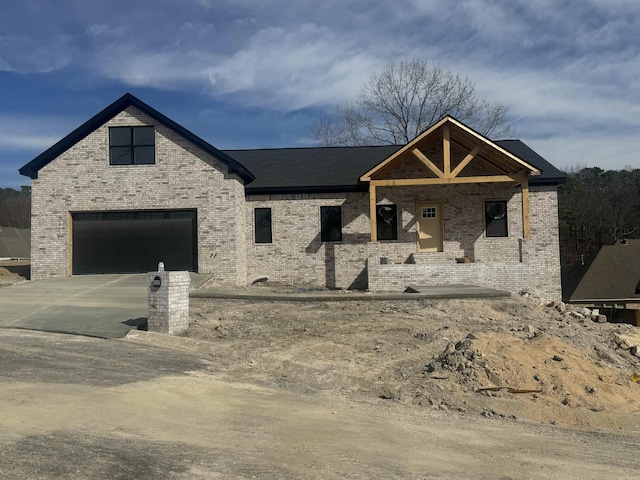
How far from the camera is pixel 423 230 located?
20.6 metres

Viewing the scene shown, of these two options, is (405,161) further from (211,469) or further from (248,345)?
(211,469)

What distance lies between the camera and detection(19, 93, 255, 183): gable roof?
18.9 m

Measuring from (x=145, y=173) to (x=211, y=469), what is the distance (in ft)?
52.9

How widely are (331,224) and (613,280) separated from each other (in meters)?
12.0

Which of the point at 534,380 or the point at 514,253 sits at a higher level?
the point at 514,253

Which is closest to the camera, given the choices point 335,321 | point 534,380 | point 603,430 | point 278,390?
point 603,430

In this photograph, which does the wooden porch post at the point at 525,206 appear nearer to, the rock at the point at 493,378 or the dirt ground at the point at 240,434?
the rock at the point at 493,378

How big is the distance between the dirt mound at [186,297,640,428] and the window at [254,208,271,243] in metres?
7.10

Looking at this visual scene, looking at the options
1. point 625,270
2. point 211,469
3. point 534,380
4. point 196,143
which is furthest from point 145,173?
point 625,270

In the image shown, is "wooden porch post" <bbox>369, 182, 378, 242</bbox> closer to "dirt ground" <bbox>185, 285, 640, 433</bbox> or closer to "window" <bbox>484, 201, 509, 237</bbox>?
"window" <bbox>484, 201, 509, 237</bbox>

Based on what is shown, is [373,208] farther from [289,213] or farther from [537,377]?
[537,377]

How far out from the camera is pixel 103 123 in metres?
19.3

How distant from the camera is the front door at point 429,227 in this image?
20.5 meters

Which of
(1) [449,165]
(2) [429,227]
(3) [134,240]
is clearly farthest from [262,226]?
(1) [449,165]
